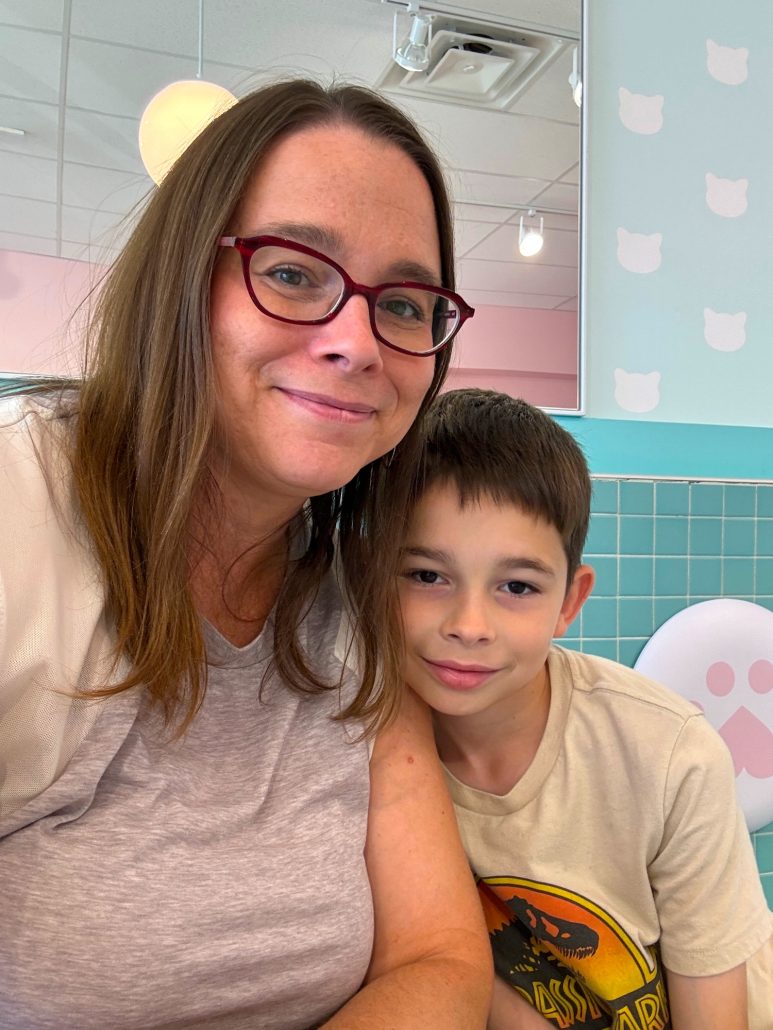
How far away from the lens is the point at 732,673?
2.13 metres

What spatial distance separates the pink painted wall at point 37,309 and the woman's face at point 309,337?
96 cm

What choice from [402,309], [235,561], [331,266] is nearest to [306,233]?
[331,266]

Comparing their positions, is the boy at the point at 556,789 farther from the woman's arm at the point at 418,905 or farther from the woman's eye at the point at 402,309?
the woman's eye at the point at 402,309

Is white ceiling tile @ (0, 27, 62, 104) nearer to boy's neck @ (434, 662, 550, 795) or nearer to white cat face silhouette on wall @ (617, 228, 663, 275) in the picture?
white cat face silhouette on wall @ (617, 228, 663, 275)

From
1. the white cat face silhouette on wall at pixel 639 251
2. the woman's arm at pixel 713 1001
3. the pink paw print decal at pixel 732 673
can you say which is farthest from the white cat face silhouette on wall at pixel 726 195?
the woman's arm at pixel 713 1001

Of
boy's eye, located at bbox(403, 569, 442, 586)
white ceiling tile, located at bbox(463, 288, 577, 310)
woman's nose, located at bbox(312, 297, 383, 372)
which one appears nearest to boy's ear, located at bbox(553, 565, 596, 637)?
boy's eye, located at bbox(403, 569, 442, 586)

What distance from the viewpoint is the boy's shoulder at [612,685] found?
1229mm

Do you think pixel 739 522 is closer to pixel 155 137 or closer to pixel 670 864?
pixel 670 864

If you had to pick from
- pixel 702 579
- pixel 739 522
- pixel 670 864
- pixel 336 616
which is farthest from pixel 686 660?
pixel 336 616

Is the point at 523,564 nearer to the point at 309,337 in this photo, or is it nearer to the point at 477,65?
the point at 309,337

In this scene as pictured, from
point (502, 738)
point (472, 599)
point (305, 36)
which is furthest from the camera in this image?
point (305, 36)

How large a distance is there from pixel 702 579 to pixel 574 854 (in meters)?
1.23

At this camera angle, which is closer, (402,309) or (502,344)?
(402,309)

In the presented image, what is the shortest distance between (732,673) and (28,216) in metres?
1.94
